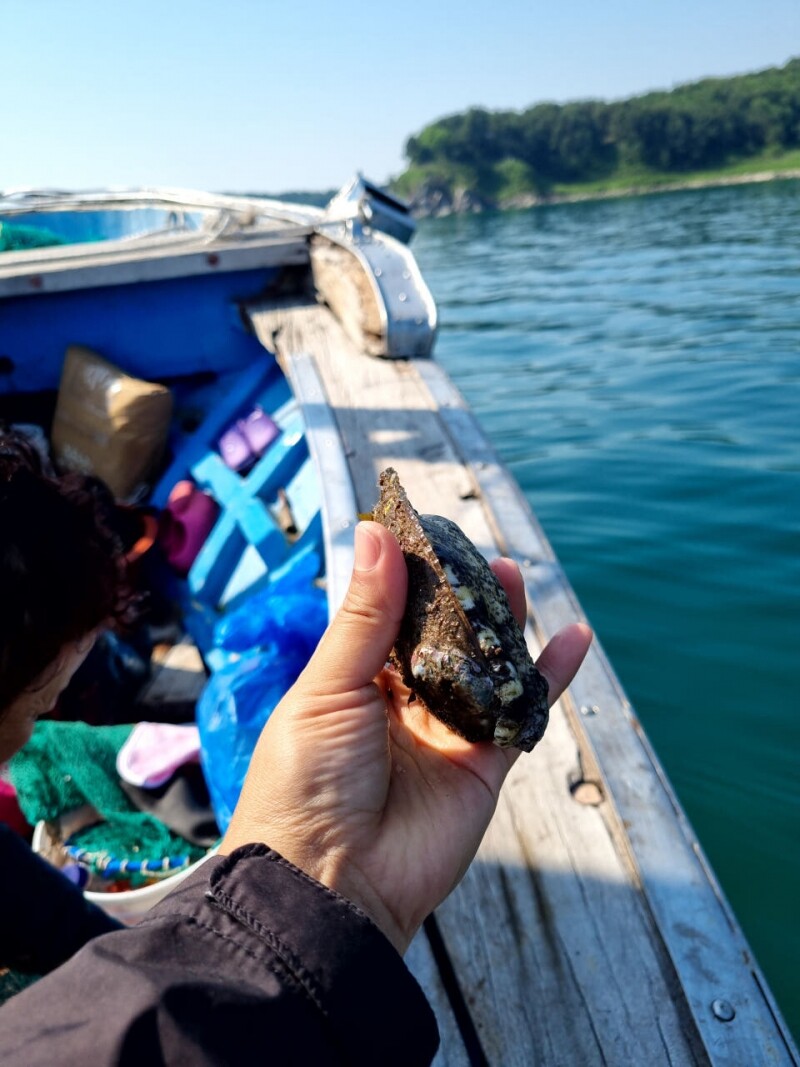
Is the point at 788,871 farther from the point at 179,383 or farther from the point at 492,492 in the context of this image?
the point at 179,383

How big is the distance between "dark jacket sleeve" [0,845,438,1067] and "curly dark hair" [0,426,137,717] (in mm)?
934

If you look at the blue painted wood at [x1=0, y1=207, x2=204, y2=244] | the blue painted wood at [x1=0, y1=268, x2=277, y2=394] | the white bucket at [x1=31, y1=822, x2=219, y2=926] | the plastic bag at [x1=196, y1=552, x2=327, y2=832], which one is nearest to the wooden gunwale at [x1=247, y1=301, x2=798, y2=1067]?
the plastic bag at [x1=196, y1=552, x2=327, y2=832]

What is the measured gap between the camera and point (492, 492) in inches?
145

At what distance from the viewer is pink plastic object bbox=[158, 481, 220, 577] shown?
5.34 m

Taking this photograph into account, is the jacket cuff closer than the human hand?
Yes

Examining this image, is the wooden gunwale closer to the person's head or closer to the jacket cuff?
the jacket cuff

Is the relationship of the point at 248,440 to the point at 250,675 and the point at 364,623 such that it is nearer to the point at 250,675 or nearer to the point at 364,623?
the point at 250,675

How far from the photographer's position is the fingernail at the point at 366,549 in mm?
1817

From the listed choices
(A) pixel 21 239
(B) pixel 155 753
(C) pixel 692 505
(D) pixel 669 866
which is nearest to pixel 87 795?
(B) pixel 155 753

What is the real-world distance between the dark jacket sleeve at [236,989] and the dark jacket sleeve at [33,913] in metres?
1.38

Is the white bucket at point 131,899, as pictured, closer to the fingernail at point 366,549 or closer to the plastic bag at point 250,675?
the plastic bag at point 250,675

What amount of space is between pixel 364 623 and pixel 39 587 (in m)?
0.89

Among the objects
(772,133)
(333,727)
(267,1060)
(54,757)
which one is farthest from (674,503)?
(772,133)

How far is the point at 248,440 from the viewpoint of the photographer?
5.59m
